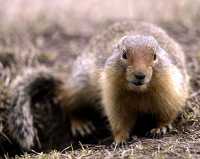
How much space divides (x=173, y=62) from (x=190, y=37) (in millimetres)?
2781

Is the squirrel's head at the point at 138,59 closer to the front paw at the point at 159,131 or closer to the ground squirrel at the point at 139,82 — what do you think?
the ground squirrel at the point at 139,82

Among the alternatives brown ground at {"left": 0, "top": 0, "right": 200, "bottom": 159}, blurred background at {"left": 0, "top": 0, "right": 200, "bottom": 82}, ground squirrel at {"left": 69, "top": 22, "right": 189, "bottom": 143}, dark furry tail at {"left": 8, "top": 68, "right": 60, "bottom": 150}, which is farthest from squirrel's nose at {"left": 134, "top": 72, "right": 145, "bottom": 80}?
blurred background at {"left": 0, "top": 0, "right": 200, "bottom": 82}

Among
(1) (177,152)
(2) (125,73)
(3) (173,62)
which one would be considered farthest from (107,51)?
(1) (177,152)

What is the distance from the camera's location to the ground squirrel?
607 cm

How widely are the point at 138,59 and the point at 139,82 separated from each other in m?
0.28

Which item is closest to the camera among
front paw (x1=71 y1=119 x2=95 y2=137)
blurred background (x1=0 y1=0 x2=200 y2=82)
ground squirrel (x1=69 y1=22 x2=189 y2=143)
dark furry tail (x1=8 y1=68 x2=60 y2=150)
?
ground squirrel (x1=69 y1=22 x2=189 y2=143)

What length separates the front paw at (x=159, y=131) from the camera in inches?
262

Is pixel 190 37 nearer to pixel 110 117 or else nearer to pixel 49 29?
pixel 49 29

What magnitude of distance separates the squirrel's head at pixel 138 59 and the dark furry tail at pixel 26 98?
6.40 ft

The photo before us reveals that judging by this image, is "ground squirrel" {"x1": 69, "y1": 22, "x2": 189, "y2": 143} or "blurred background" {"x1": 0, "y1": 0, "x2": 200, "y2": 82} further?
"blurred background" {"x1": 0, "y1": 0, "x2": 200, "y2": 82}

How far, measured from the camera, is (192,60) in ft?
28.9

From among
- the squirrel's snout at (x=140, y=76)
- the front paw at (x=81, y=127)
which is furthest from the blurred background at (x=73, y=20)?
the squirrel's snout at (x=140, y=76)

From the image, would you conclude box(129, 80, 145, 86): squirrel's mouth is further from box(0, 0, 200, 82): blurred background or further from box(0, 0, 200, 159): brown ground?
box(0, 0, 200, 82): blurred background

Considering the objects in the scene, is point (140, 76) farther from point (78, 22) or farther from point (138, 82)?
point (78, 22)
